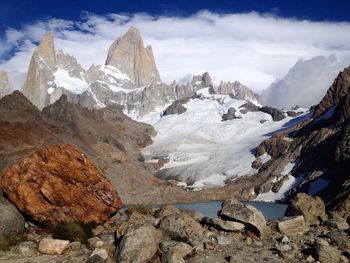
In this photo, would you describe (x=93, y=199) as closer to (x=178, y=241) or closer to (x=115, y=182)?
(x=178, y=241)

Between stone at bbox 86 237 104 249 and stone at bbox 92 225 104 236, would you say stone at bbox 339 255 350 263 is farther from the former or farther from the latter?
stone at bbox 92 225 104 236

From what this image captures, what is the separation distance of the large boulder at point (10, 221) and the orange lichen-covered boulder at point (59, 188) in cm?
91

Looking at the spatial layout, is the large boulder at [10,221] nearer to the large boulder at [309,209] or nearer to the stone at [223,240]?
the stone at [223,240]

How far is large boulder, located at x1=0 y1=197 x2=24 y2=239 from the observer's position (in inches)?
834

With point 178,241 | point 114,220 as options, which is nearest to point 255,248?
point 178,241

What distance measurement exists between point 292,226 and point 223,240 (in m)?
4.40

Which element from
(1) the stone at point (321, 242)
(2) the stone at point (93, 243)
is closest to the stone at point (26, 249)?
(2) the stone at point (93, 243)

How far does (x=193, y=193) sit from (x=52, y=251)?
18042cm

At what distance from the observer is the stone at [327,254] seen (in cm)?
1862

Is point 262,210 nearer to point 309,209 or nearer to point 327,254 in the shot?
point 309,209

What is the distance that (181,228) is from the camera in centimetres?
2178

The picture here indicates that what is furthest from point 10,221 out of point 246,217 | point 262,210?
point 262,210

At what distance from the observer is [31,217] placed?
23.6 metres

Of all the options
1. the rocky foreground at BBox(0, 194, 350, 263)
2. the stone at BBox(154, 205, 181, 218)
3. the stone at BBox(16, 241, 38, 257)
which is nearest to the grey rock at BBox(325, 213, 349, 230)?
the rocky foreground at BBox(0, 194, 350, 263)
